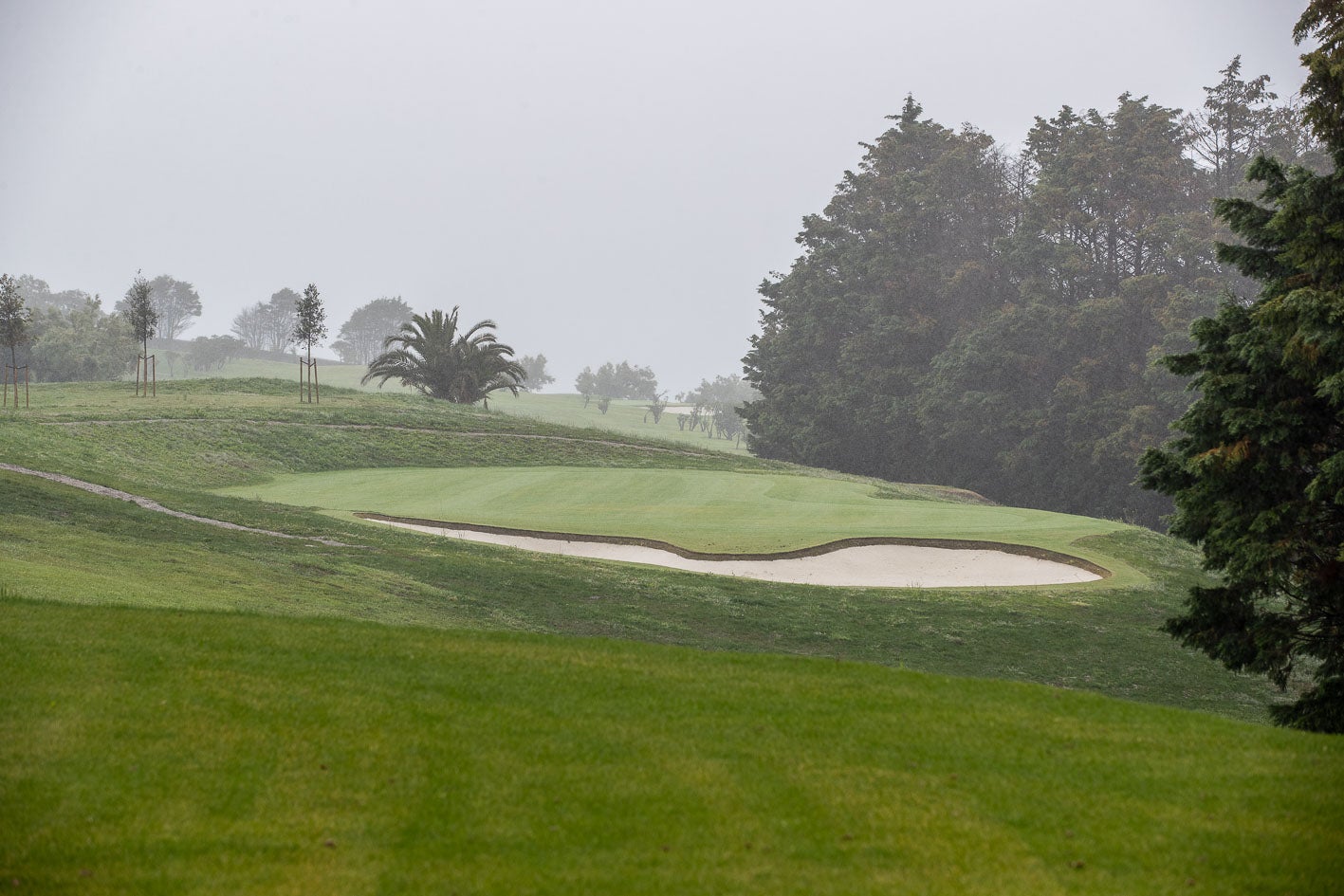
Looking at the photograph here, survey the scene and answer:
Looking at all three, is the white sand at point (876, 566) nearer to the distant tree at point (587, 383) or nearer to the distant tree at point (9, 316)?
the distant tree at point (9, 316)

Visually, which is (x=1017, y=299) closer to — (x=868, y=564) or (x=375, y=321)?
(x=868, y=564)

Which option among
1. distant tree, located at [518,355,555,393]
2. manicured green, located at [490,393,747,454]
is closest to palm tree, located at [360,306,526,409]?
manicured green, located at [490,393,747,454]

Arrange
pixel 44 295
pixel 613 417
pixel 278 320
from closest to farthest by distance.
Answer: pixel 613 417
pixel 278 320
pixel 44 295

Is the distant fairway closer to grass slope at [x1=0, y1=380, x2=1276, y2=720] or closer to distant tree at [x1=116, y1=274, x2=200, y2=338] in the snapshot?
grass slope at [x1=0, y1=380, x2=1276, y2=720]

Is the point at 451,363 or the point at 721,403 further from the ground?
the point at 721,403

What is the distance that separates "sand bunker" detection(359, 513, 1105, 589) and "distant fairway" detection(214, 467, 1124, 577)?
0.54 m

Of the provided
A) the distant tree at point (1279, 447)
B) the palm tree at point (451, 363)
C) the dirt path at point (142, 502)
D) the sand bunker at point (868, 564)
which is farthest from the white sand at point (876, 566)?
the palm tree at point (451, 363)

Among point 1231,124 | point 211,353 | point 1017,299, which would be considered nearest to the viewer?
point 1231,124

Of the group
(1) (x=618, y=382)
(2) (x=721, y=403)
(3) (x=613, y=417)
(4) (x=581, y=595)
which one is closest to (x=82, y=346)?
(3) (x=613, y=417)

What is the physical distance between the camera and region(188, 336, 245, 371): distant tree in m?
145

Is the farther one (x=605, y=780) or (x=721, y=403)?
(x=721, y=403)

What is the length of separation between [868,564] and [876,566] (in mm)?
192

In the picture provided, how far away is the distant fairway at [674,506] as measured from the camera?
86.5 feet

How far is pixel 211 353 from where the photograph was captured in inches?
5728
